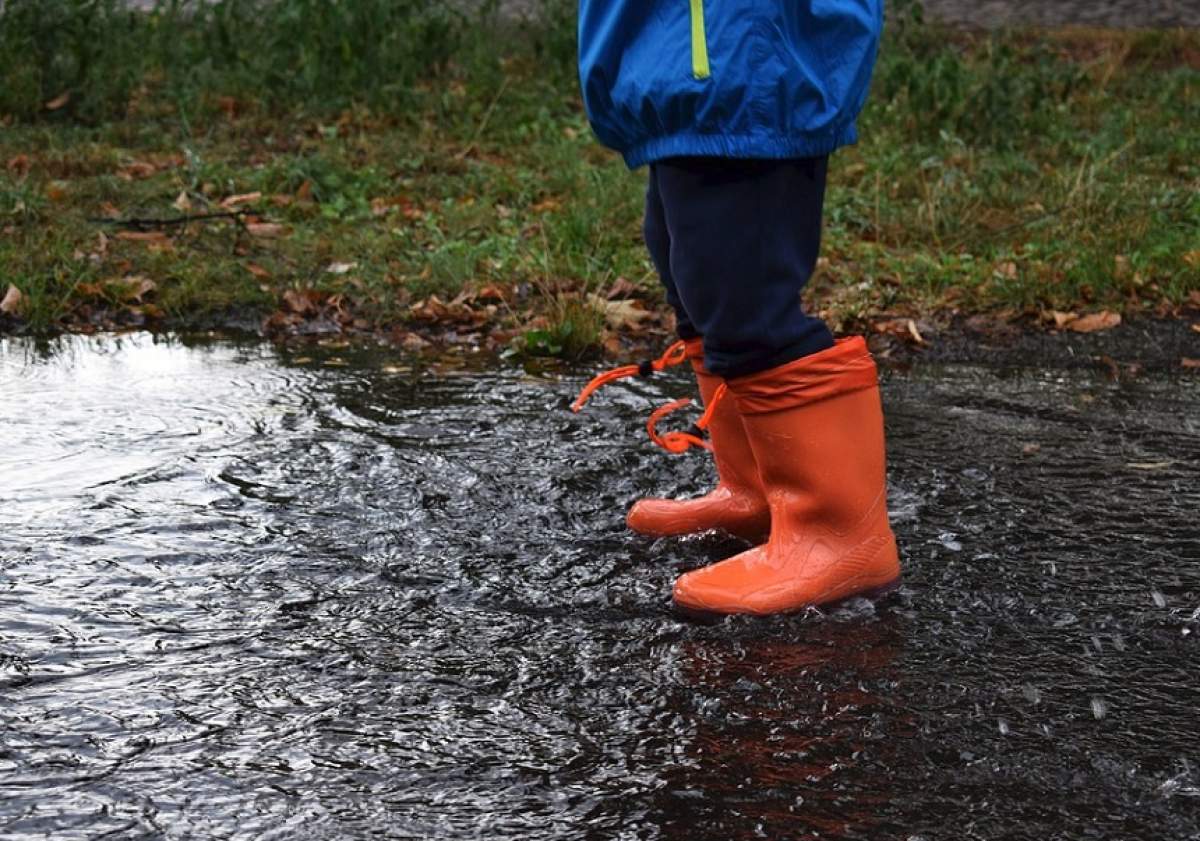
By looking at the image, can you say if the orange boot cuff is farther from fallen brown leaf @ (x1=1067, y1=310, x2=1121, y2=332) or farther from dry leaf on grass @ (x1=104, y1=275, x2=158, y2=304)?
dry leaf on grass @ (x1=104, y1=275, x2=158, y2=304)

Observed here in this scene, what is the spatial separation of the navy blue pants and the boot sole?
42 centimetres

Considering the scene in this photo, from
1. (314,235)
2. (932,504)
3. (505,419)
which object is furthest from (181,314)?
(932,504)

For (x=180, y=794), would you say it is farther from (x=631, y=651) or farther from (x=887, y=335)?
(x=887, y=335)

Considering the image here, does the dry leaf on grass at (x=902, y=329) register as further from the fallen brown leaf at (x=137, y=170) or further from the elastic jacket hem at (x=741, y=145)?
the fallen brown leaf at (x=137, y=170)

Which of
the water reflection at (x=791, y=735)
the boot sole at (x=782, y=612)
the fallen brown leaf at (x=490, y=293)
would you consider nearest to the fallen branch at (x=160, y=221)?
the fallen brown leaf at (x=490, y=293)

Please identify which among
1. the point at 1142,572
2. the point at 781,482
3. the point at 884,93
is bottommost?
the point at 1142,572

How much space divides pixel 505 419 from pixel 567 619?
1352mm

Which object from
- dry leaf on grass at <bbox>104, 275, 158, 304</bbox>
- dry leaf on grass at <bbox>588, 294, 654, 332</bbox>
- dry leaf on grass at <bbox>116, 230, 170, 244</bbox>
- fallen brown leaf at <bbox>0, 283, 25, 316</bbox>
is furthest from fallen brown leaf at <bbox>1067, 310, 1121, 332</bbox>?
fallen brown leaf at <bbox>0, 283, 25, 316</bbox>

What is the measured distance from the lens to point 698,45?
7.97 ft

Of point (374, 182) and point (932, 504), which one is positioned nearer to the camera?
point (932, 504)

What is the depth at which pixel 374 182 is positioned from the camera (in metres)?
6.48

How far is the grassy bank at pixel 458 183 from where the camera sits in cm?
500

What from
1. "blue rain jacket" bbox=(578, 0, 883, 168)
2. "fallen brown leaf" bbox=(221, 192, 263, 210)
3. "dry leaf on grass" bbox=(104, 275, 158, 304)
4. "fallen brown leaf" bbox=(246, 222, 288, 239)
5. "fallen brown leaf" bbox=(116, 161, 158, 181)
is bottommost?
"dry leaf on grass" bbox=(104, 275, 158, 304)

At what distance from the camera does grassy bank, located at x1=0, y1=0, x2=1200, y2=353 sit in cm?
500
